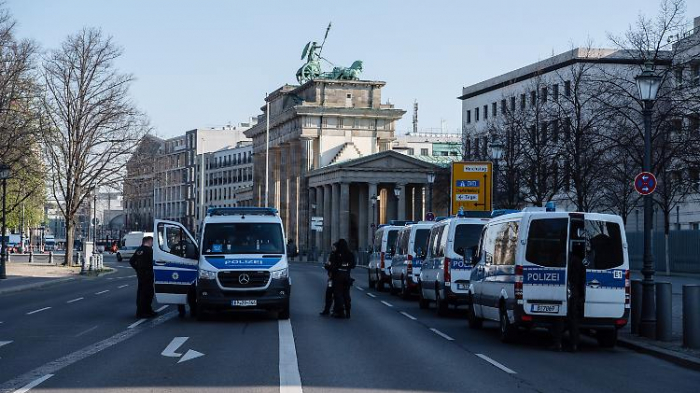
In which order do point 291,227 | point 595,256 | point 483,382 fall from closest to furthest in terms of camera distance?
point 483,382 < point 595,256 < point 291,227

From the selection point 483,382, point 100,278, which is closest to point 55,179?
point 100,278

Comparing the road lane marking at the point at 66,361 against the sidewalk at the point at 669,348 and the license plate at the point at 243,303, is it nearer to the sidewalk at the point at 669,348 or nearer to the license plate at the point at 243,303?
the license plate at the point at 243,303

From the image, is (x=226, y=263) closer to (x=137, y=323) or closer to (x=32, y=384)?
(x=137, y=323)

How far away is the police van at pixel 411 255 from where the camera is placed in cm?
3422

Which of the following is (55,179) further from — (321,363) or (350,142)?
(350,142)

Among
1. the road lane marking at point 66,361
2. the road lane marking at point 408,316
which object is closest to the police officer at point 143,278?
the road lane marking at point 66,361

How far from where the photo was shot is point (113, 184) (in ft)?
215

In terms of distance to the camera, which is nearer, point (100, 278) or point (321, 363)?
point (321, 363)

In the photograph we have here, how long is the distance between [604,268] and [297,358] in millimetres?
5907

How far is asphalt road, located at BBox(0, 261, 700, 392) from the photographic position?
13.5m

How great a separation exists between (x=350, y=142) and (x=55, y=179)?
66.8 metres

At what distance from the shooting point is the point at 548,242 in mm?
19094

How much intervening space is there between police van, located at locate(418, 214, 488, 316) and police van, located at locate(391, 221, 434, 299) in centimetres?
463

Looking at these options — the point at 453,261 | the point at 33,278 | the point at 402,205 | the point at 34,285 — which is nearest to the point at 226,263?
the point at 453,261
